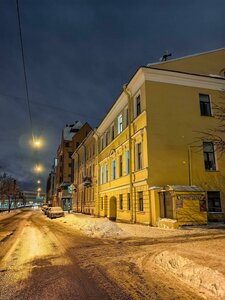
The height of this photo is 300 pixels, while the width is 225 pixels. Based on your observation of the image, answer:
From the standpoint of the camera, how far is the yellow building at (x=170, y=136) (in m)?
18.1

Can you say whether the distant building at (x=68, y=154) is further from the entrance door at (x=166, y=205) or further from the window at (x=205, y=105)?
the entrance door at (x=166, y=205)

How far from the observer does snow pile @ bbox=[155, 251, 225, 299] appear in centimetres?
471

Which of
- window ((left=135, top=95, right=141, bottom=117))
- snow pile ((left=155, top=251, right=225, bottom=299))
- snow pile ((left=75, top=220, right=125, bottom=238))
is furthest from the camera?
window ((left=135, top=95, right=141, bottom=117))

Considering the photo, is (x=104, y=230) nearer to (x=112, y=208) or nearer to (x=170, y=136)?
(x=170, y=136)

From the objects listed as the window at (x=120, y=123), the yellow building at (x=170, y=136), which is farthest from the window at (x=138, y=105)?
the window at (x=120, y=123)

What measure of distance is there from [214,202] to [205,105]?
777 cm

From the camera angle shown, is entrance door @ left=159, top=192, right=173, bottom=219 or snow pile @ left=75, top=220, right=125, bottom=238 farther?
entrance door @ left=159, top=192, right=173, bottom=219

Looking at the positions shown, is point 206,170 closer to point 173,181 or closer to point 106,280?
point 173,181

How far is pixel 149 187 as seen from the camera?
1744 centimetres

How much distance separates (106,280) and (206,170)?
1546 cm

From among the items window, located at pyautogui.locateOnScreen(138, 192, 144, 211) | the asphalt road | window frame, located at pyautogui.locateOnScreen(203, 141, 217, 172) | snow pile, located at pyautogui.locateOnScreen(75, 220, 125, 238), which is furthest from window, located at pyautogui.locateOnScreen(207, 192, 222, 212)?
the asphalt road

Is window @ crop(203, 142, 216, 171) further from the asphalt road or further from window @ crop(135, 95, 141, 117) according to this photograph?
the asphalt road

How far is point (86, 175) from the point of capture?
40156 millimetres

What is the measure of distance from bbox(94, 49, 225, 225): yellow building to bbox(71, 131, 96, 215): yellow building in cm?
1382
